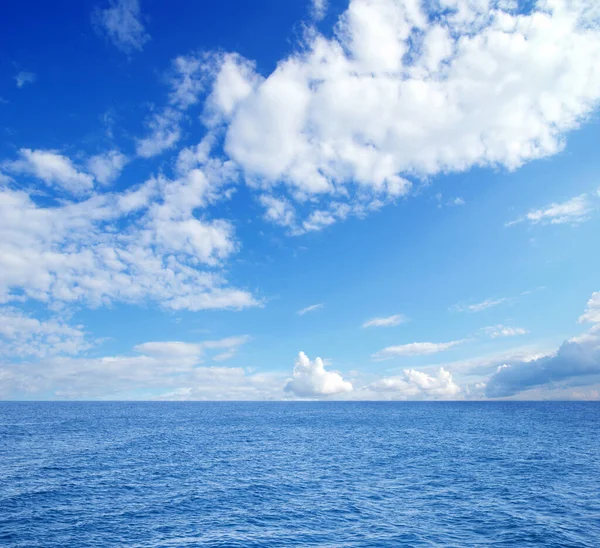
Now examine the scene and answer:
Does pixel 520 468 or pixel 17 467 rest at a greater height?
pixel 17 467

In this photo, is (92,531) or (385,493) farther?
(385,493)

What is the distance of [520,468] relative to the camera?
64250mm

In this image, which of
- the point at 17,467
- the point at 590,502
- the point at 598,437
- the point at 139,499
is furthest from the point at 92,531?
the point at 598,437

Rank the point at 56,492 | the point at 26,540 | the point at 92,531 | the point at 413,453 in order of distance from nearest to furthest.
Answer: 1. the point at 26,540
2. the point at 92,531
3. the point at 56,492
4. the point at 413,453

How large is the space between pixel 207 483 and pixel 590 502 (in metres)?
47.8

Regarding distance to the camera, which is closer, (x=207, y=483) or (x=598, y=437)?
(x=207, y=483)

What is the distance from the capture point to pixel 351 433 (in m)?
117

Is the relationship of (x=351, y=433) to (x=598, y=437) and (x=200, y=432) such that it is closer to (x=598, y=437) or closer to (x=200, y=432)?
(x=200, y=432)

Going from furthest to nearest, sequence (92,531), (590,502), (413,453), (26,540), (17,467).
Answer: (413,453)
(17,467)
(590,502)
(92,531)
(26,540)

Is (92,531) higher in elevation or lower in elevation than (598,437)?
higher

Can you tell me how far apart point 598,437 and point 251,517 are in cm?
10790

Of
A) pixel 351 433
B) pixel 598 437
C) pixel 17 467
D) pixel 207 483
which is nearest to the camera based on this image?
pixel 207 483

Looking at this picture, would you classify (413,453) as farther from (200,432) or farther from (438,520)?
(200,432)

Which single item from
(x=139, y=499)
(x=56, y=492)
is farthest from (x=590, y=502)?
(x=56, y=492)
